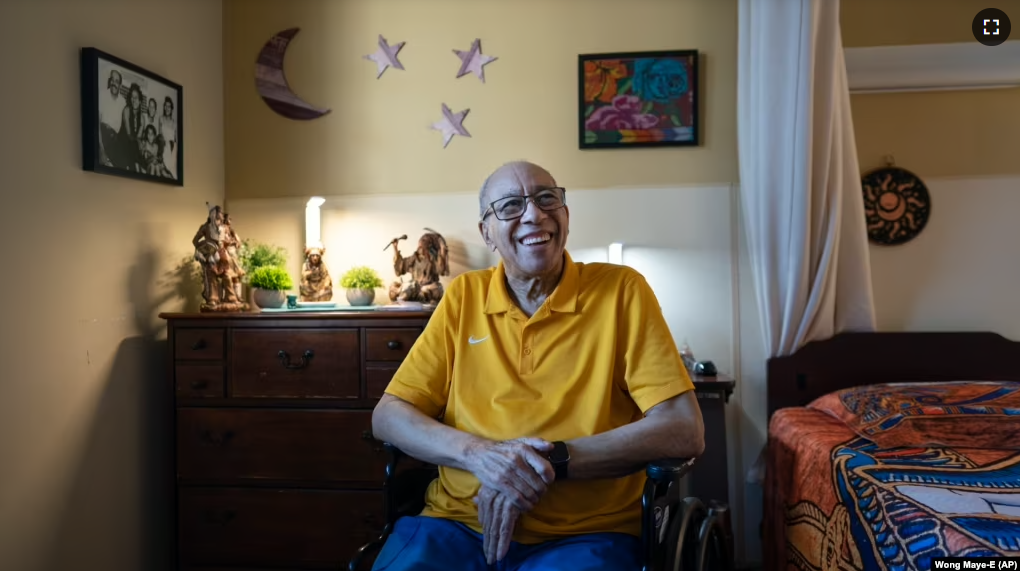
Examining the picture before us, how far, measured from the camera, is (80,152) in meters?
2.12

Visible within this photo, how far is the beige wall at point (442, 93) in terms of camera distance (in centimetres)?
271

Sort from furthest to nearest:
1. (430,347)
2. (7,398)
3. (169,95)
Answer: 1. (169,95)
2. (7,398)
3. (430,347)

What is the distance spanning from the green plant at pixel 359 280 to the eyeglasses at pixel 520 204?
108 centimetres

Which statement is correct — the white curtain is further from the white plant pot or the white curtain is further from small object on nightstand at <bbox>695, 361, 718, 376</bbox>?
the white plant pot

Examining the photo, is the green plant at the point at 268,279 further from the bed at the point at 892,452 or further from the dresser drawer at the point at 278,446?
the bed at the point at 892,452

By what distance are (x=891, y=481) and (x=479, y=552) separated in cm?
113

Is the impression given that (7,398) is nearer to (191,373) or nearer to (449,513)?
(191,373)

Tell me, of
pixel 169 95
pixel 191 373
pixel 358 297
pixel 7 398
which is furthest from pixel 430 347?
pixel 169 95

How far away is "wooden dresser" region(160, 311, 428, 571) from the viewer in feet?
7.32

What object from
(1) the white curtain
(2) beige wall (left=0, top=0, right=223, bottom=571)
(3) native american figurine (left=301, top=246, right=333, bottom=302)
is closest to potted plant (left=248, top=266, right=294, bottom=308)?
(3) native american figurine (left=301, top=246, right=333, bottom=302)

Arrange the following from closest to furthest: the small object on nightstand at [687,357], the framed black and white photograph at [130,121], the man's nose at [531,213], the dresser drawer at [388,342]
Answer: the man's nose at [531,213]
the framed black and white photograph at [130,121]
the dresser drawer at [388,342]
the small object on nightstand at [687,357]

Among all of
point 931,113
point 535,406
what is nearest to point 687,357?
point 535,406


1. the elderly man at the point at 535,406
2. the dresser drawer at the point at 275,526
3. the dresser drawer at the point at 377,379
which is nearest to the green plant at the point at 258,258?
the dresser drawer at the point at 377,379

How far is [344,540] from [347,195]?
4.73 feet
